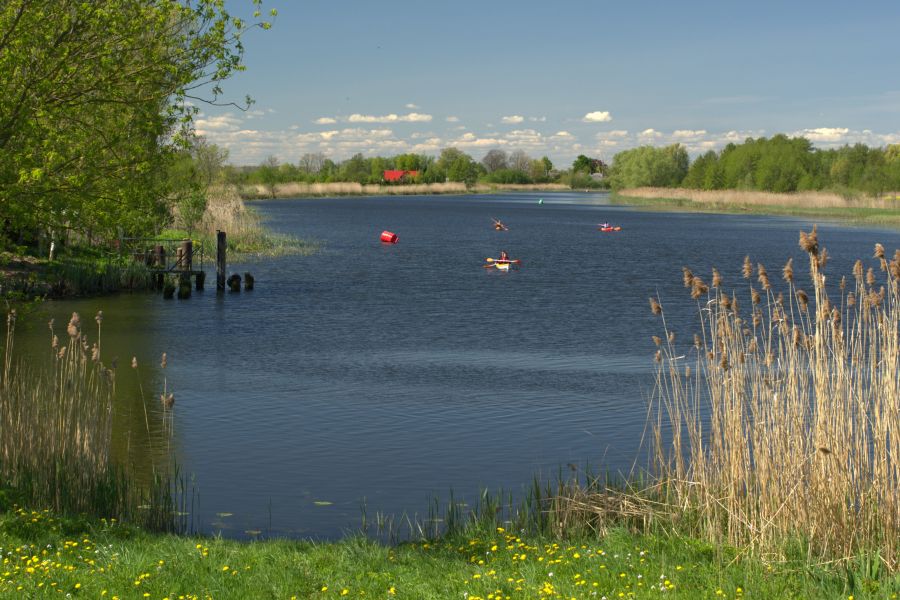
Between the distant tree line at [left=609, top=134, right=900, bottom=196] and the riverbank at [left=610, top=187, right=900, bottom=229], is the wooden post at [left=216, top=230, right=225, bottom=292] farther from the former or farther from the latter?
the distant tree line at [left=609, top=134, right=900, bottom=196]

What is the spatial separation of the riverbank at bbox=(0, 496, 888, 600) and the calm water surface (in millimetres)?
2010

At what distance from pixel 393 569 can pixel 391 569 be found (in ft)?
0.06

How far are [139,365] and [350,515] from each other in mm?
10785

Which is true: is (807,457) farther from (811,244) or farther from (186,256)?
(186,256)

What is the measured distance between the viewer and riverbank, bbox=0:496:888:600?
772cm

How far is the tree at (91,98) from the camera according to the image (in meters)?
11.8

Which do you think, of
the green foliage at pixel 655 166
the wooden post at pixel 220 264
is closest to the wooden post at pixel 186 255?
the wooden post at pixel 220 264

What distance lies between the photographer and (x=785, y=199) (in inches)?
4058

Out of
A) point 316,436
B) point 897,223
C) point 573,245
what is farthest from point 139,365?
point 897,223

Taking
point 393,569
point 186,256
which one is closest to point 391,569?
point 393,569

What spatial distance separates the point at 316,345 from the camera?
2500 cm

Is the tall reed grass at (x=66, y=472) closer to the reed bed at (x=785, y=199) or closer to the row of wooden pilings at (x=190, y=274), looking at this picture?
the row of wooden pilings at (x=190, y=274)

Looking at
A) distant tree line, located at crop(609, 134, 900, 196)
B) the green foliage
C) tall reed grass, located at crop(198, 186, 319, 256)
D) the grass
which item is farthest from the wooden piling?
the green foliage

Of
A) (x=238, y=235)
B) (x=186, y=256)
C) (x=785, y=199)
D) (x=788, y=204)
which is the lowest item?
(x=186, y=256)
